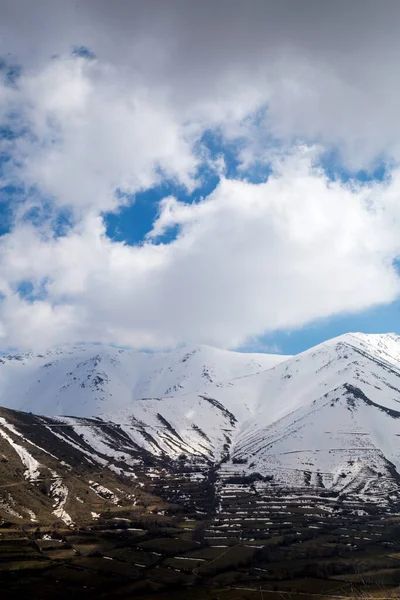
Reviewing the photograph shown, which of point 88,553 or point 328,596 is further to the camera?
point 88,553

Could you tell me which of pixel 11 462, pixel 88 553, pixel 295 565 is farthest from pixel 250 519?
pixel 11 462

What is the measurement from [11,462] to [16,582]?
105 meters

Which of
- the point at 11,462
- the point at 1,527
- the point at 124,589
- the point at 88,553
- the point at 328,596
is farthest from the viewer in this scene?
the point at 11,462

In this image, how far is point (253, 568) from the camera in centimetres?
11969

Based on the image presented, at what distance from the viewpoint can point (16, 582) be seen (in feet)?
335

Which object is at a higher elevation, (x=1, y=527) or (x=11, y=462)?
(x=11, y=462)

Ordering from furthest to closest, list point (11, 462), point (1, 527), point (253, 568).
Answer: point (11, 462) < point (1, 527) < point (253, 568)

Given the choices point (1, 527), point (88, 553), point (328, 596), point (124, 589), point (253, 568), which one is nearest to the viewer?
point (328, 596)

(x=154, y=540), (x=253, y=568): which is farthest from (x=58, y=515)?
(x=253, y=568)

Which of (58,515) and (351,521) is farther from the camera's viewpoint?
(351,521)

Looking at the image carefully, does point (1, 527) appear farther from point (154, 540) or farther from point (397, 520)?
point (397, 520)

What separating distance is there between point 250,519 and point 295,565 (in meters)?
62.9

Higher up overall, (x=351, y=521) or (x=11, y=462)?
(x=11, y=462)

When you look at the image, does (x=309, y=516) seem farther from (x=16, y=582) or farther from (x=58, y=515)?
(x=16, y=582)
